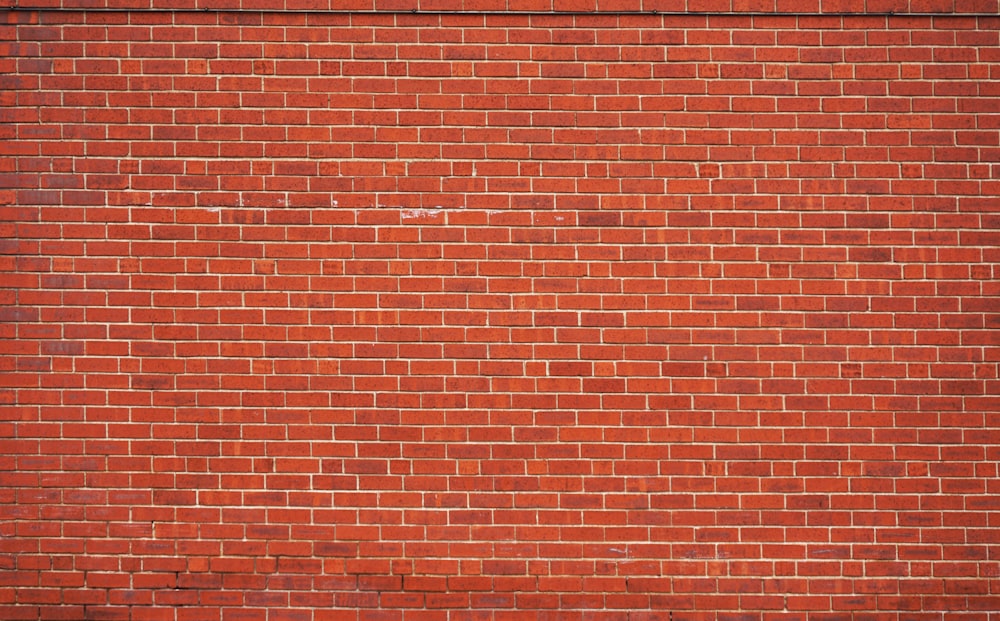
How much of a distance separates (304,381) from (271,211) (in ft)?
2.81

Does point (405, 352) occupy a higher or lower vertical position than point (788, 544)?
higher

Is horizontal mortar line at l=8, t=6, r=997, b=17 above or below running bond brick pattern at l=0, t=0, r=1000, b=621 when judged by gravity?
above

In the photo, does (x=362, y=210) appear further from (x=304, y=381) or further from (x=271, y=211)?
(x=304, y=381)

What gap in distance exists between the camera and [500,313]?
404 centimetres

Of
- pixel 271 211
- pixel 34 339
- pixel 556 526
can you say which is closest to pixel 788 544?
pixel 556 526

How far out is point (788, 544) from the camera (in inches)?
157

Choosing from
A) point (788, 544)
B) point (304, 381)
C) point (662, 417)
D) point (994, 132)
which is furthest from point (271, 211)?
point (994, 132)

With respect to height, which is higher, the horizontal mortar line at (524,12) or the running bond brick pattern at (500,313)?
the horizontal mortar line at (524,12)

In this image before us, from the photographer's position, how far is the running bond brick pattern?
4.01 metres

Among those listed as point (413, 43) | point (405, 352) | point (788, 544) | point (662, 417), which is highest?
point (413, 43)

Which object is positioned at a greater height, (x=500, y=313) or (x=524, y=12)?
(x=524, y=12)

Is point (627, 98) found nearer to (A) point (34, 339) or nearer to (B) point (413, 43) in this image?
(B) point (413, 43)

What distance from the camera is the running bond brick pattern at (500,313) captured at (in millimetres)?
4008

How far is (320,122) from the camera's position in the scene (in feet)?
13.4
